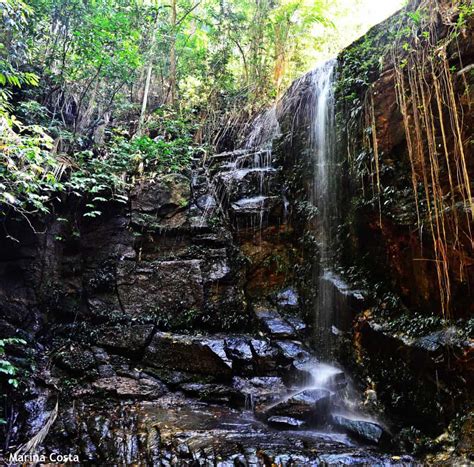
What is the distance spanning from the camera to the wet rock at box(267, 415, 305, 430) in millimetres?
4768

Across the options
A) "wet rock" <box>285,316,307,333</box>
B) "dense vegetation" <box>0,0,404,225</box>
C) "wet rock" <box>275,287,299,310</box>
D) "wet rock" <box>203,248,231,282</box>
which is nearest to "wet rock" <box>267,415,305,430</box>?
"wet rock" <box>285,316,307,333</box>

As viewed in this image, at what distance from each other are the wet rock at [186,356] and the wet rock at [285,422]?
1324 millimetres

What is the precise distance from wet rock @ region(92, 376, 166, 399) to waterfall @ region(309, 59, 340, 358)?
2818mm

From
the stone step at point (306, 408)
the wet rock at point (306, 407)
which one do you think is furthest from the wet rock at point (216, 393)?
the wet rock at point (306, 407)

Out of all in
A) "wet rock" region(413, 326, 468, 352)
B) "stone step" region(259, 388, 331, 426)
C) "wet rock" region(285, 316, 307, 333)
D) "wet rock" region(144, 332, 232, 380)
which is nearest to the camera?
"wet rock" region(413, 326, 468, 352)

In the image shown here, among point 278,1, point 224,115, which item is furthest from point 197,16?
point 224,115

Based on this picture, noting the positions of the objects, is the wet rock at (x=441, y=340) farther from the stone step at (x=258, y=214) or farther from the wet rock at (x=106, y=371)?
the wet rock at (x=106, y=371)

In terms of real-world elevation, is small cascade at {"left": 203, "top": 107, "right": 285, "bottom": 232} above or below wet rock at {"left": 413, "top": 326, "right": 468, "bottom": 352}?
above

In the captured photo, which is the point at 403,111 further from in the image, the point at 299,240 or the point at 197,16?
the point at 197,16

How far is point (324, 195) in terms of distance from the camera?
7098mm

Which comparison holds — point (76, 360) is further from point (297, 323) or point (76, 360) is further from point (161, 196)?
point (297, 323)

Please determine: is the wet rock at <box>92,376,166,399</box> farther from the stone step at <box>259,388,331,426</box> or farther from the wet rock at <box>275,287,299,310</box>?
the wet rock at <box>275,287,299,310</box>

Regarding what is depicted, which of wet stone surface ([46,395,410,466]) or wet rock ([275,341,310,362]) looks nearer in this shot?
wet stone surface ([46,395,410,466])

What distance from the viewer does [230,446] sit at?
4.14 m
